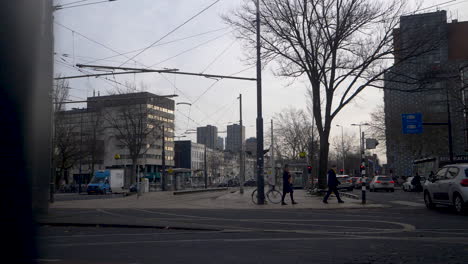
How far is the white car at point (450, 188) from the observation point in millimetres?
13750

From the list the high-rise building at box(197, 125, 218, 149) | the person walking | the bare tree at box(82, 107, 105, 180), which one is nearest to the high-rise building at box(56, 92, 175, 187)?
the bare tree at box(82, 107, 105, 180)

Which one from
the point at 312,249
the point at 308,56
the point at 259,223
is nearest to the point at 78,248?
the point at 312,249

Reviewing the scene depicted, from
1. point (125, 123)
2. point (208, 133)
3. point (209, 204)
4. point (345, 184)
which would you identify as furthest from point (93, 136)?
point (209, 204)

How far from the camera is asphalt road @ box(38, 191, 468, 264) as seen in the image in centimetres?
679

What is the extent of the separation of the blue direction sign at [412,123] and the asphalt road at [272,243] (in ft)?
82.6

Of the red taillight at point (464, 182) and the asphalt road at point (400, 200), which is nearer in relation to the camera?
the red taillight at point (464, 182)

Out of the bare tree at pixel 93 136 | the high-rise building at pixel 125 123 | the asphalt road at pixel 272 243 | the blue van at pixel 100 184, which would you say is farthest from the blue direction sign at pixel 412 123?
the bare tree at pixel 93 136

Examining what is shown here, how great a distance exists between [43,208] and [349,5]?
1937cm

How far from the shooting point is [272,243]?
8258mm

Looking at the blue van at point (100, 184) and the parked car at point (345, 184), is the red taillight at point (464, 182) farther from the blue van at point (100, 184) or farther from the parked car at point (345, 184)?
the blue van at point (100, 184)

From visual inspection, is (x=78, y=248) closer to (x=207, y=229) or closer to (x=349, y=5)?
(x=207, y=229)

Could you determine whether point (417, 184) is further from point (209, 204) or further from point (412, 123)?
point (209, 204)

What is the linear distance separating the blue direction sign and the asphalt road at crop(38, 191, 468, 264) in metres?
25.2

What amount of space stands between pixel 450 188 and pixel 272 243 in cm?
904
